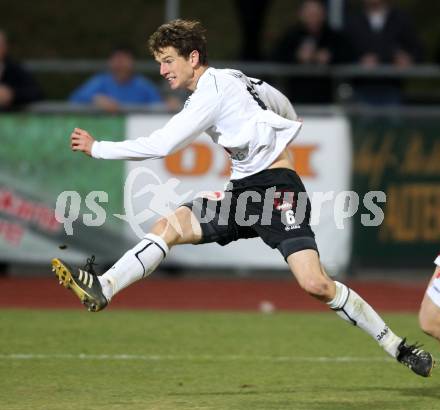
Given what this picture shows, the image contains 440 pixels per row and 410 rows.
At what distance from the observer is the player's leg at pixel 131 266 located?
668 centimetres

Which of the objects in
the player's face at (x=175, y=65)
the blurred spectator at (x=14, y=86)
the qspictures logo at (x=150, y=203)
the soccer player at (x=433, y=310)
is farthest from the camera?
the blurred spectator at (x=14, y=86)

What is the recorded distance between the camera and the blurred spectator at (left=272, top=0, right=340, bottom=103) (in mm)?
14125

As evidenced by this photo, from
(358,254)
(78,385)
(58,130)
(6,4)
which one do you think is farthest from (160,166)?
(6,4)

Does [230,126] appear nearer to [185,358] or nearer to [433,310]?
[433,310]

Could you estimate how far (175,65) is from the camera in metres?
7.07

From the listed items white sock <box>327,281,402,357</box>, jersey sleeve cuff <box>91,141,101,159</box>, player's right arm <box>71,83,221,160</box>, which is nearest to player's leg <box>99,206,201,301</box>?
player's right arm <box>71,83,221,160</box>

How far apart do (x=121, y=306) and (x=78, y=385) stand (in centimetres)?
432

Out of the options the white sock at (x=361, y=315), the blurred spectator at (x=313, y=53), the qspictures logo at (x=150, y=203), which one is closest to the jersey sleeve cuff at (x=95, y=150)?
the white sock at (x=361, y=315)

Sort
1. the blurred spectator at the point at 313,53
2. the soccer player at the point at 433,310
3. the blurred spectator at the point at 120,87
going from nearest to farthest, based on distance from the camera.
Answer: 1. the soccer player at the point at 433,310
2. the blurred spectator at the point at 120,87
3. the blurred spectator at the point at 313,53

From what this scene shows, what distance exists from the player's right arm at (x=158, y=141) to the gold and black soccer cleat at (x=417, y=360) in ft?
5.85

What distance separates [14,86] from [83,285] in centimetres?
709

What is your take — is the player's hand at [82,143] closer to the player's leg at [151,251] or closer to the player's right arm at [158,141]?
the player's right arm at [158,141]

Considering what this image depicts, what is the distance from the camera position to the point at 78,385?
291 inches

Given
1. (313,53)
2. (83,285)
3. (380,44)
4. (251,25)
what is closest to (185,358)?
(83,285)
